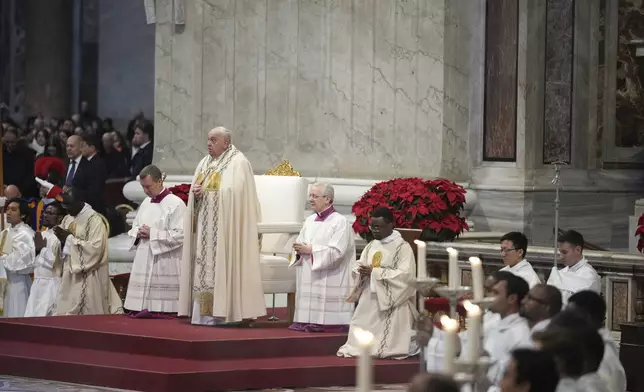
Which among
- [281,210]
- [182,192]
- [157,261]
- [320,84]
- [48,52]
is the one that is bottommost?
[157,261]

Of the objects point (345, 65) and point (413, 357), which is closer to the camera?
point (413, 357)

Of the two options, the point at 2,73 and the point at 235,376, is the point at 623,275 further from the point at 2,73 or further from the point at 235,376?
the point at 2,73

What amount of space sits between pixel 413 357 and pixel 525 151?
3.62m

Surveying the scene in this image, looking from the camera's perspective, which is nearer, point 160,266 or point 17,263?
point 160,266

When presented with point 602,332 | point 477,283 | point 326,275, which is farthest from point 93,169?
point 477,283

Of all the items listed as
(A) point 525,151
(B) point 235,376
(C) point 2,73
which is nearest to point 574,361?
(B) point 235,376

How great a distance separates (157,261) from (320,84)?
3.30 meters

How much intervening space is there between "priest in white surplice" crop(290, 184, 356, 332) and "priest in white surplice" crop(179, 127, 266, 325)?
1.03ft

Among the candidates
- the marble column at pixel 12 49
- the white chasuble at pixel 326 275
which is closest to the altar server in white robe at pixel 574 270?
the white chasuble at pixel 326 275

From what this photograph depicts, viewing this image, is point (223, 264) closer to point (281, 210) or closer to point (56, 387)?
point (281, 210)

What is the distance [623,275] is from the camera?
11508 millimetres

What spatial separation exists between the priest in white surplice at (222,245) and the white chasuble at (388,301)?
0.81 metres

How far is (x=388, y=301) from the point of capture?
11.3 m

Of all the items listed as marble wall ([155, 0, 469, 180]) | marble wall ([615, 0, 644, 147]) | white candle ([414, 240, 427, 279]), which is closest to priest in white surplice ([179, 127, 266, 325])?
marble wall ([155, 0, 469, 180])
